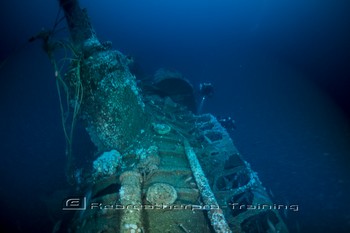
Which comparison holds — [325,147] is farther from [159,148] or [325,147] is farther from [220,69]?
[220,69]

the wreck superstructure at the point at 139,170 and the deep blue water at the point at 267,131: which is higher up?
the deep blue water at the point at 267,131

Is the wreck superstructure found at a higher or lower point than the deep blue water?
lower

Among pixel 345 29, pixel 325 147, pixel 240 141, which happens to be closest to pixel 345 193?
pixel 325 147

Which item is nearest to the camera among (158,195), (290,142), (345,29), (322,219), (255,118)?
(158,195)

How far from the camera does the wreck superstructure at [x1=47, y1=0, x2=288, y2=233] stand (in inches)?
131

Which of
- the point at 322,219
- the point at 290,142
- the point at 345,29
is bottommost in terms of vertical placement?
the point at 322,219

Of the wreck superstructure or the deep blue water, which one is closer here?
the wreck superstructure

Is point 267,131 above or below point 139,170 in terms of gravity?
above

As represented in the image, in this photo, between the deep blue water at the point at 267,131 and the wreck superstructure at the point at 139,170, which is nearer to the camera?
the wreck superstructure at the point at 139,170

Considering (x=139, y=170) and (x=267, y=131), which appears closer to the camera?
(x=139, y=170)

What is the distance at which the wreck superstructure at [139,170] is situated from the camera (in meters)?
3.34

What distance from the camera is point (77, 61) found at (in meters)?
4.65

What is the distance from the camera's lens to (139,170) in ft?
13.6

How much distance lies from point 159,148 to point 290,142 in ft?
30.3
